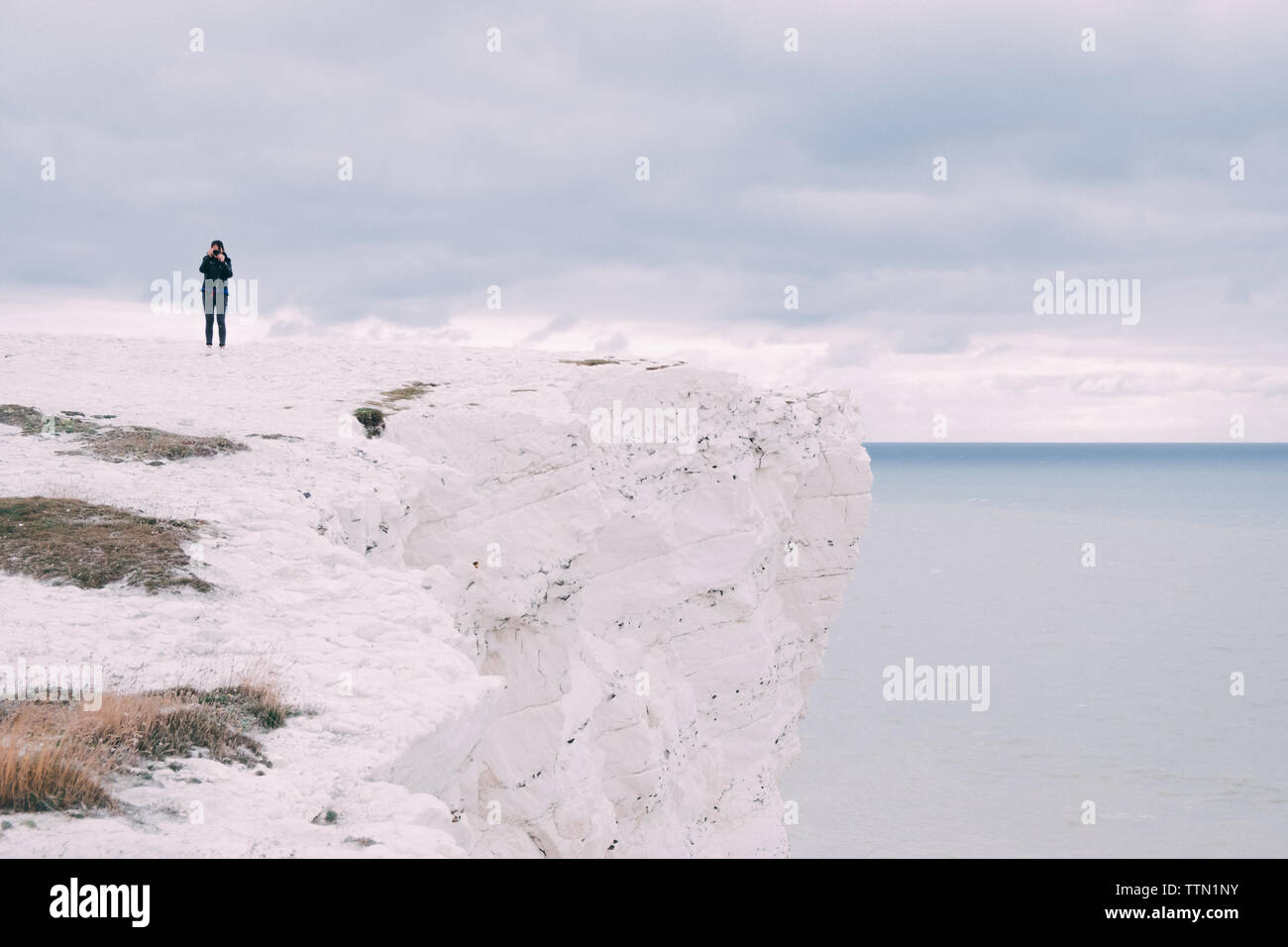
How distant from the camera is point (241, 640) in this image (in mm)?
10172

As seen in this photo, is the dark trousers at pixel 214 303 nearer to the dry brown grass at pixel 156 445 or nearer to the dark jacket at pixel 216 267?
the dark jacket at pixel 216 267

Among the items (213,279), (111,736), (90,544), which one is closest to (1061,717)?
(213,279)

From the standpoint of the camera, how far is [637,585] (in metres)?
24.8

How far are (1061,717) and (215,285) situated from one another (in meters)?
44.9

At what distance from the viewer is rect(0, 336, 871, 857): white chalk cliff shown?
28.0 ft

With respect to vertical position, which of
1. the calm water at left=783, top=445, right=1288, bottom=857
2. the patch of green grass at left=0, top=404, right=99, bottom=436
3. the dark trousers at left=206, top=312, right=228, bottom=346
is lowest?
the calm water at left=783, top=445, right=1288, bottom=857

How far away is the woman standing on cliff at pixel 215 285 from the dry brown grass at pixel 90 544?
51.0 feet

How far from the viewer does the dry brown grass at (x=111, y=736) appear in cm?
674

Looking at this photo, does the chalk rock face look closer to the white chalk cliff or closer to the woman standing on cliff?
the white chalk cliff

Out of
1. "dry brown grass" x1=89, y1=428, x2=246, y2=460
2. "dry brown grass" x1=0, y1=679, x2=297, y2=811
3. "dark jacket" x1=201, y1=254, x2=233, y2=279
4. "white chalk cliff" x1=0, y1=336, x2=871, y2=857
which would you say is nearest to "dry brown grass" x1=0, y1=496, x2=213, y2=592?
"white chalk cliff" x1=0, y1=336, x2=871, y2=857

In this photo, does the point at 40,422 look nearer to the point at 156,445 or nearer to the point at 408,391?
the point at 156,445

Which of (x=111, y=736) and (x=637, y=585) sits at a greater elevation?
(x=111, y=736)

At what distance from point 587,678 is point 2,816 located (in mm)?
15986

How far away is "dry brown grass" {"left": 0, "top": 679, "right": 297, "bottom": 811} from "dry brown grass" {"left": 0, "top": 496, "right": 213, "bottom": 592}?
3057 millimetres
